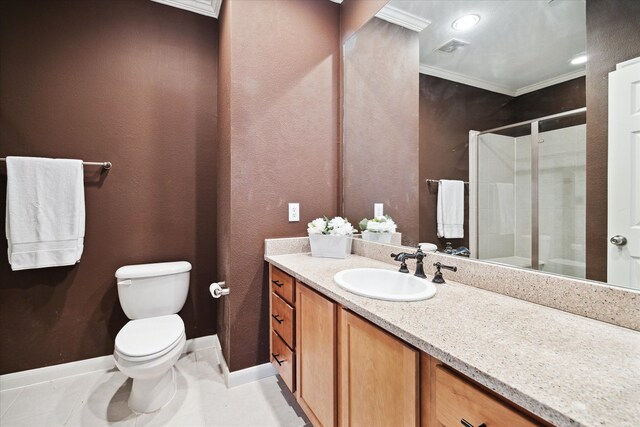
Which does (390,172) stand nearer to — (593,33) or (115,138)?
(593,33)

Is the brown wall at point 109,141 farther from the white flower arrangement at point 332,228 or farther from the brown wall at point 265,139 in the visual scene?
the white flower arrangement at point 332,228

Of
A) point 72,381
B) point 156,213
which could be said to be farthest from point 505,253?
point 72,381

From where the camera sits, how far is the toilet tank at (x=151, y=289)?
A: 6.06 feet

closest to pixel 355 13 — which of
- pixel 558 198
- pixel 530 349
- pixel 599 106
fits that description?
pixel 599 106

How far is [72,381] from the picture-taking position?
1881 millimetres

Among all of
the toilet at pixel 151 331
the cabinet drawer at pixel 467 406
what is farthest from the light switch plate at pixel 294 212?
the cabinet drawer at pixel 467 406

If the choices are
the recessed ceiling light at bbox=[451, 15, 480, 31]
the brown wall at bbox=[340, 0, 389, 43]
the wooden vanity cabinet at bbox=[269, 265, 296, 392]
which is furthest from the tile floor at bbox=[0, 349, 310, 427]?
the brown wall at bbox=[340, 0, 389, 43]

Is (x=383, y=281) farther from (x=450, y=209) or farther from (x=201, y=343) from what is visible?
(x=201, y=343)

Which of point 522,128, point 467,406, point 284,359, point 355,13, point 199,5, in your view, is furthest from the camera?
point 199,5

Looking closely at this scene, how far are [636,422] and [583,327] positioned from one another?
41 centimetres

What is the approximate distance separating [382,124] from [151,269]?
176 cm

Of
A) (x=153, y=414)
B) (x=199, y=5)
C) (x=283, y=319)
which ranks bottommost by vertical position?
(x=153, y=414)

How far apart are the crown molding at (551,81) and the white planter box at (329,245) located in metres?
1.08

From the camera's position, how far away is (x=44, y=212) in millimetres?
1783
